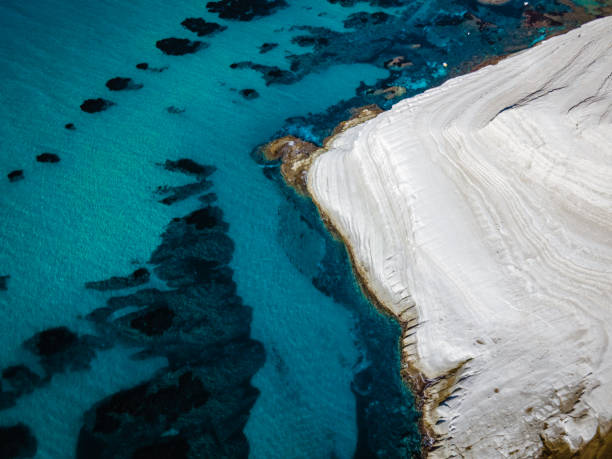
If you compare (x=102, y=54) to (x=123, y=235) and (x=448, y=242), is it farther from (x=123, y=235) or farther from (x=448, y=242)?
(x=448, y=242)

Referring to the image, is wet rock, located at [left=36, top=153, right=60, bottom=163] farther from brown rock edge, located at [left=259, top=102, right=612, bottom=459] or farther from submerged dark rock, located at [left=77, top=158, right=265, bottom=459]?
brown rock edge, located at [left=259, top=102, right=612, bottom=459]

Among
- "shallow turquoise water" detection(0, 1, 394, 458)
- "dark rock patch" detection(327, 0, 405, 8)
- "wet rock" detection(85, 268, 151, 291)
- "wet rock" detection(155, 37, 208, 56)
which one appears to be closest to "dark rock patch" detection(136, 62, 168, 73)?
"shallow turquoise water" detection(0, 1, 394, 458)

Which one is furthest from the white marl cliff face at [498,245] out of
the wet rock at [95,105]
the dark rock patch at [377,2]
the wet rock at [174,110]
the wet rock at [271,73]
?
the dark rock patch at [377,2]

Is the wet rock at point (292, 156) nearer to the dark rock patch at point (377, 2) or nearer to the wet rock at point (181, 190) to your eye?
the wet rock at point (181, 190)

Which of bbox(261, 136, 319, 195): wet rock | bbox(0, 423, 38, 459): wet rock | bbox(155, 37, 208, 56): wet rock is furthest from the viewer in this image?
bbox(155, 37, 208, 56): wet rock

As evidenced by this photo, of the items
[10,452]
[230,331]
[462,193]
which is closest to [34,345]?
[10,452]

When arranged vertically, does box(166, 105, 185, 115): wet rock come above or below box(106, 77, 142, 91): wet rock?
below
